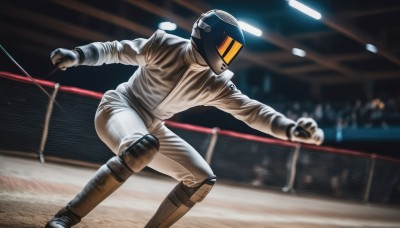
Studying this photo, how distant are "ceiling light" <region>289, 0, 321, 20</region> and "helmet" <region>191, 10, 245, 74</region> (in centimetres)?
873

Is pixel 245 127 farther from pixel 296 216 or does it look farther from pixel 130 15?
pixel 296 216

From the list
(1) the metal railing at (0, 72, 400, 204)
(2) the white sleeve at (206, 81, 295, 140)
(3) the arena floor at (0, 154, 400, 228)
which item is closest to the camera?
(2) the white sleeve at (206, 81, 295, 140)

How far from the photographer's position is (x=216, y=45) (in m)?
2.59

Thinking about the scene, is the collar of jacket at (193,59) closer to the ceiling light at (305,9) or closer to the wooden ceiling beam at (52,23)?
the ceiling light at (305,9)

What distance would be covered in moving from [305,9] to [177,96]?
937 cm

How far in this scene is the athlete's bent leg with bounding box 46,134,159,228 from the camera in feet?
7.22

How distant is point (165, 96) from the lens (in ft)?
8.90

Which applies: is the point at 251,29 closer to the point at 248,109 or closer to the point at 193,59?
the point at 248,109

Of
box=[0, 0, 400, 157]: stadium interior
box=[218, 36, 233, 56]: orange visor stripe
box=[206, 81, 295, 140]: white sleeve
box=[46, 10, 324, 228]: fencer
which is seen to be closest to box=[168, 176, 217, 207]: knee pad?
Result: box=[46, 10, 324, 228]: fencer

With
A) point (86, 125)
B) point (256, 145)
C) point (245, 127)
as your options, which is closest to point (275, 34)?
point (245, 127)

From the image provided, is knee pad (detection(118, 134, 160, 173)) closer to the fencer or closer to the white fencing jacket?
the fencer

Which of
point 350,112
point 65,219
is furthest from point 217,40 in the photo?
point 350,112

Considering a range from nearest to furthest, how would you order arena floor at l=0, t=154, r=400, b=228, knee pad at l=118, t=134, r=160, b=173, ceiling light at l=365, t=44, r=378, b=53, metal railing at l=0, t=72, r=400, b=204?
knee pad at l=118, t=134, r=160, b=173 → arena floor at l=0, t=154, r=400, b=228 → metal railing at l=0, t=72, r=400, b=204 → ceiling light at l=365, t=44, r=378, b=53

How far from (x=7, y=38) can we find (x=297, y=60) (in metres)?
12.7
